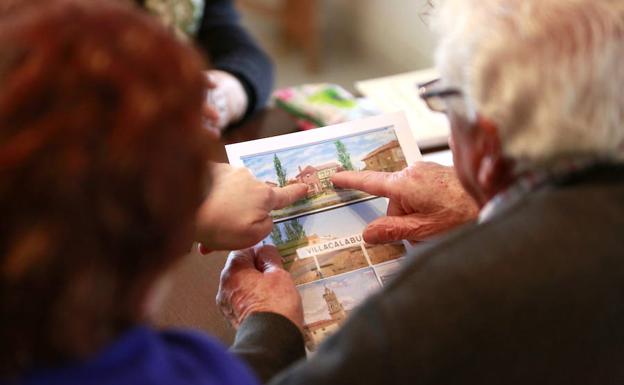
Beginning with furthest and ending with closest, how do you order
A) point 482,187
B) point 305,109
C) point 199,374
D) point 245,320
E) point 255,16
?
point 255,16 < point 305,109 < point 245,320 < point 482,187 < point 199,374

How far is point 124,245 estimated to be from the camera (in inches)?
15.5

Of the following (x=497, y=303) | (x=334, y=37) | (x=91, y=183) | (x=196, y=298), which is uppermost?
(x=91, y=183)

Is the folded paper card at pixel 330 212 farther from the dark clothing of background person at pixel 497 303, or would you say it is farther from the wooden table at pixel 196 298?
the dark clothing of background person at pixel 497 303

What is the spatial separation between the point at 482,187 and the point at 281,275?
0.29 m

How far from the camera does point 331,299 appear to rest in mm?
785

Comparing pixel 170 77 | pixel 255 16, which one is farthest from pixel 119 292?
pixel 255 16

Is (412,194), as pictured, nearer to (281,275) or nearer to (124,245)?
(281,275)

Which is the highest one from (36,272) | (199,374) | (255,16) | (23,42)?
(23,42)

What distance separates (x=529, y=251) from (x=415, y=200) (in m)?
0.36

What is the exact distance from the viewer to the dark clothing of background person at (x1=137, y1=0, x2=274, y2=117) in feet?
4.15

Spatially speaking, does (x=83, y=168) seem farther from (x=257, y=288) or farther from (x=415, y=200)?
(x=415, y=200)

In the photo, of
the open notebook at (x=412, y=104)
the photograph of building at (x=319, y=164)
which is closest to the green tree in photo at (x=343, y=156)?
the photograph of building at (x=319, y=164)

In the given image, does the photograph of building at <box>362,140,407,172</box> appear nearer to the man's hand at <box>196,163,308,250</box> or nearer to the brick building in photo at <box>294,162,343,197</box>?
the brick building in photo at <box>294,162,343,197</box>

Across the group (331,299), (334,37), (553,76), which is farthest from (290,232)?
(334,37)
